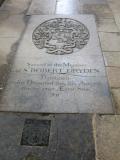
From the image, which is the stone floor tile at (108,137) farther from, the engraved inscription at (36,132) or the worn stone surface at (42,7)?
the worn stone surface at (42,7)

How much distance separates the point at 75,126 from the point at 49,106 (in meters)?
0.40

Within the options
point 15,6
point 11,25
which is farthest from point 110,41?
point 15,6

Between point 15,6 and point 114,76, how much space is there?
2.82m

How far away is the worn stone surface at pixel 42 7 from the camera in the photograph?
4594 millimetres

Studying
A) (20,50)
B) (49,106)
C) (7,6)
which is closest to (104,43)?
(20,50)

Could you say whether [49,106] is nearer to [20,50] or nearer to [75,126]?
[75,126]

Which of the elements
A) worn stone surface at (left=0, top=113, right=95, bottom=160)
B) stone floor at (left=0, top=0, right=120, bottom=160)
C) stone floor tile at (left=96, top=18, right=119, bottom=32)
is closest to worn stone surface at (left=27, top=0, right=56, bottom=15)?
stone floor tile at (left=96, top=18, right=119, bottom=32)

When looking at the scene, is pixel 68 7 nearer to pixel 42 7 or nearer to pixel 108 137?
pixel 42 7

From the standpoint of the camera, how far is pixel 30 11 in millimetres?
4637

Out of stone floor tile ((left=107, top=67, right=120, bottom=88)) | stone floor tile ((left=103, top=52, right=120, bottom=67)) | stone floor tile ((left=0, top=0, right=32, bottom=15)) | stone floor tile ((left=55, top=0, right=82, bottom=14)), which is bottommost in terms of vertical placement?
stone floor tile ((left=0, top=0, right=32, bottom=15))

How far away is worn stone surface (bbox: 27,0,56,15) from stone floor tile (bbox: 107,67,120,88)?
2023 millimetres

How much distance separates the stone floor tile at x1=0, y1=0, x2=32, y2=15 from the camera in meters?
4.65

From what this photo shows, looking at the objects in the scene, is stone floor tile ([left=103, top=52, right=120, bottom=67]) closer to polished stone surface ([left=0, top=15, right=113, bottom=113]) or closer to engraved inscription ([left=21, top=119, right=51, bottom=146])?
polished stone surface ([left=0, top=15, right=113, bottom=113])

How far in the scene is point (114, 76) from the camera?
3.01 meters
